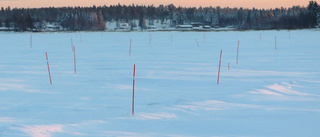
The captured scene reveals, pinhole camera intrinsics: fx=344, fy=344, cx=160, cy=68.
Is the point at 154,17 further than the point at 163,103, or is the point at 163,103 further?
the point at 154,17

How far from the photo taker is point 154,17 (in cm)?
17250

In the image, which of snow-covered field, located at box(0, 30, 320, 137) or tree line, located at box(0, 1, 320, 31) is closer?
snow-covered field, located at box(0, 30, 320, 137)

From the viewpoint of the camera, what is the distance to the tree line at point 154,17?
81250mm

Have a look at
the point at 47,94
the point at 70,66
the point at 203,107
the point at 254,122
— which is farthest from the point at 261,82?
the point at 70,66

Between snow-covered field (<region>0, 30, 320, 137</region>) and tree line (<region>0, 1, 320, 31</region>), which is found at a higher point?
tree line (<region>0, 1, 320, 31</region>)

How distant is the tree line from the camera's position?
267ft

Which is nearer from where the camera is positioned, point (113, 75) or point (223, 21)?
point (113, 75)

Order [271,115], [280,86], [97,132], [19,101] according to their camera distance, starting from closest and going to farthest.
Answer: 1. [97,132]
2. [271,115]
3. [19,101]
4. [280,86]

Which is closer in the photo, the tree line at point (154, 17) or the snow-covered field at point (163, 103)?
the snow-covered field at point (163, 103)

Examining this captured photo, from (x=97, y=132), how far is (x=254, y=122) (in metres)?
2.69

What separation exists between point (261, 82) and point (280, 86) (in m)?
0.82

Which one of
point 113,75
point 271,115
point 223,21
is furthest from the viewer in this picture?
point 223,21

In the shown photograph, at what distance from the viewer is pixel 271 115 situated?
252 inches

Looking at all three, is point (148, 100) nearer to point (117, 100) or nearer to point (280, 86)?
point (117, 100)
